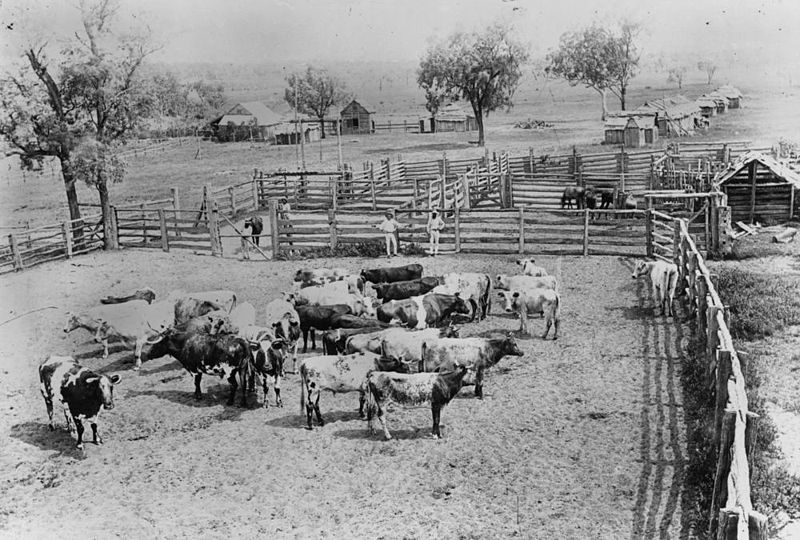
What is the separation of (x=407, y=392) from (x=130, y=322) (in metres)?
5.66

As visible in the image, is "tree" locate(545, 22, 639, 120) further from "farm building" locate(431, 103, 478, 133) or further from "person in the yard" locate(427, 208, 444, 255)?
"person in the yard" locate(427, 208, 444, 255)

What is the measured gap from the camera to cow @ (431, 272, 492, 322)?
14.3 metres

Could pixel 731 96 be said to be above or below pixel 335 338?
above

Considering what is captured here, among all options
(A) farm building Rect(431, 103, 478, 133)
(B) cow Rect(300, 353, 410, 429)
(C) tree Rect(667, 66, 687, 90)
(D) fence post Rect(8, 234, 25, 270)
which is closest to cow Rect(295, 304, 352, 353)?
(B) cow Rect(300, 353, 410, 429)

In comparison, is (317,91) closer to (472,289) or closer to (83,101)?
(83,101)

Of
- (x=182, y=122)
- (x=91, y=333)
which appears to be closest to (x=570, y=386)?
(x=91, y=333)

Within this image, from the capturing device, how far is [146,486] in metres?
8.31

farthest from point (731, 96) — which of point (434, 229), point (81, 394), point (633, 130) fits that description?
point (81, 394)

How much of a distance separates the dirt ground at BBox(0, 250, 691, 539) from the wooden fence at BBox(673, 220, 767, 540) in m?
0.66

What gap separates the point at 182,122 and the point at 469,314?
6640 cm

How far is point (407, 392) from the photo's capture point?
366 inches

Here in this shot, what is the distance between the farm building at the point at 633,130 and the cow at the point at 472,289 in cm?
3956

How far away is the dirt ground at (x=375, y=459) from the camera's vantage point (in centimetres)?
739

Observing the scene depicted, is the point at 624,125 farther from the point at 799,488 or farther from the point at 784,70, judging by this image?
the point at 784,70
